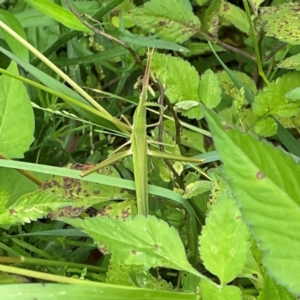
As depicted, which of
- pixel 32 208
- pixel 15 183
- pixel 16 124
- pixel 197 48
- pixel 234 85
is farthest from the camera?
pixel 197 48

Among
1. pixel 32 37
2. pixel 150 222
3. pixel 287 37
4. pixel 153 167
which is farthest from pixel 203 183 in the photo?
pixel 32 37

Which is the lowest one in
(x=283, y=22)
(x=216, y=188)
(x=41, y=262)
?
(x=41, y=262)

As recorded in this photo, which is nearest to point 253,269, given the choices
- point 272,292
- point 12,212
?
point 272,292

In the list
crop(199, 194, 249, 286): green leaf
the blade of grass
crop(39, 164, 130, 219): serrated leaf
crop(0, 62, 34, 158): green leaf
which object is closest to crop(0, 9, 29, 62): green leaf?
crop(0, 62, 34, 158): green leaf

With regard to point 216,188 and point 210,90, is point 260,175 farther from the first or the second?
point 210,90

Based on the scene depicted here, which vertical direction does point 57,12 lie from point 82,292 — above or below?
above

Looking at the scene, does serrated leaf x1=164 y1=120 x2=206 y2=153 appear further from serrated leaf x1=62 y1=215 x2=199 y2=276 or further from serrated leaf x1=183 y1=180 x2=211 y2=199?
serrated leaf x1=62 y1=215 x2=199 y2=276
